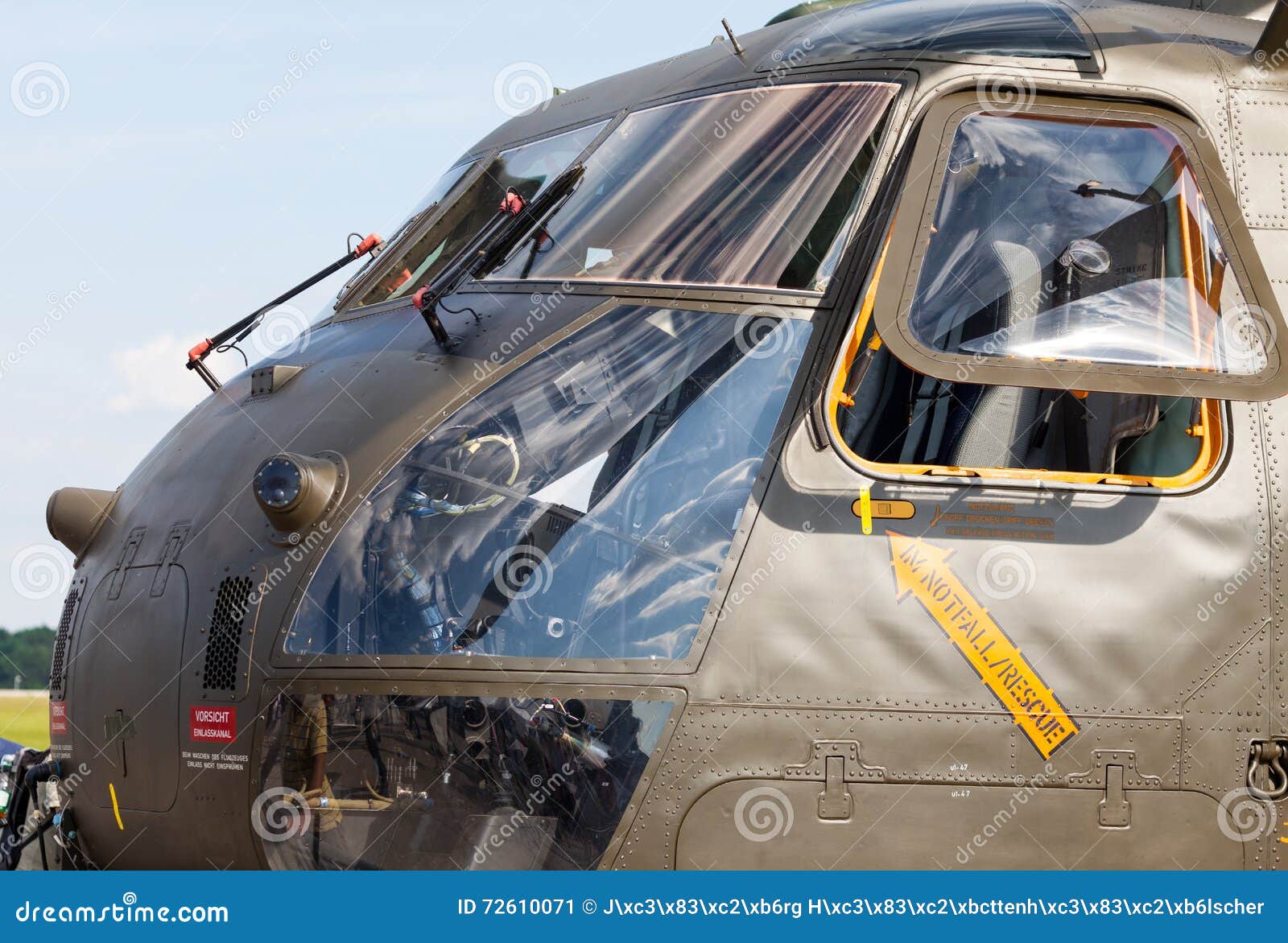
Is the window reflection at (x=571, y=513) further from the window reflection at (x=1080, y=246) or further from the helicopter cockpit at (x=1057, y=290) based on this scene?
the window reflection at (x=1080, y=246)

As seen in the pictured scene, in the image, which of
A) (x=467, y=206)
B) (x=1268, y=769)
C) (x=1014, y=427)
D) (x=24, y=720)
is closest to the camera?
(x=1268, y=769)

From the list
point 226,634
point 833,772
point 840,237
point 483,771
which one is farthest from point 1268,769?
point 226,634

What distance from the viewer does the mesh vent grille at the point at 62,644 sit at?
5770 millimetres

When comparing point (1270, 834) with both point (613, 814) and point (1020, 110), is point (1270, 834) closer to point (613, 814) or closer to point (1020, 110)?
point (613, 814)

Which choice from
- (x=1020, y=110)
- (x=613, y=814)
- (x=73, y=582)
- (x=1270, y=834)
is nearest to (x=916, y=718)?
(x=613, y=814)

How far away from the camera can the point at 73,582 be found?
5.94 m

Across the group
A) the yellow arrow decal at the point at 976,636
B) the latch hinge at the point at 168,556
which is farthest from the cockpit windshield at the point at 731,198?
the latch hinge at the point at 168,556

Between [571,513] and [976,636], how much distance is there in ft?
4.40

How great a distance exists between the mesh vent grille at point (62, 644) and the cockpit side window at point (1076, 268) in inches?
131

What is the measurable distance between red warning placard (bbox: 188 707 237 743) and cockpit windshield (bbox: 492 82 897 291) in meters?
1.85

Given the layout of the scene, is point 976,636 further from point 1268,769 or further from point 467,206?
point 467,206

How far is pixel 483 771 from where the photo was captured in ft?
15.1

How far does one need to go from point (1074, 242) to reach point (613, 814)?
8.13 ft

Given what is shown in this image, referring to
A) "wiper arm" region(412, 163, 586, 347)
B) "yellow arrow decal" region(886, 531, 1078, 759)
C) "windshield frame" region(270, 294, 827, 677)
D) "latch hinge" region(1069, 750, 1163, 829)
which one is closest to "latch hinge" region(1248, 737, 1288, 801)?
"latch hinge" region(1069, 750, 1163, 829)
